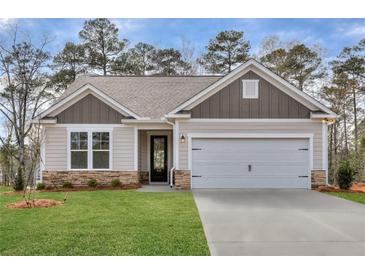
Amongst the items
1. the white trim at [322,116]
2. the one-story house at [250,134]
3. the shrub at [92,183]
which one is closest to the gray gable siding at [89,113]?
the one-story house at [250,134]

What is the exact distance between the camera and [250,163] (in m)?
12.7

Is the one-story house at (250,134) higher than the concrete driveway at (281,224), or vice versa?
the one-story house at (250,134)

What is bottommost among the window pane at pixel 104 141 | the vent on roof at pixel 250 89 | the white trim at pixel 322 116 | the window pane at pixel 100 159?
the window pane at pixel 100 159

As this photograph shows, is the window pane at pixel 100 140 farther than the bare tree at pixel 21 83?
No

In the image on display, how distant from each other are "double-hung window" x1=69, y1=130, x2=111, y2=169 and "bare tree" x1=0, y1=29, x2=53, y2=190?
17.3ft

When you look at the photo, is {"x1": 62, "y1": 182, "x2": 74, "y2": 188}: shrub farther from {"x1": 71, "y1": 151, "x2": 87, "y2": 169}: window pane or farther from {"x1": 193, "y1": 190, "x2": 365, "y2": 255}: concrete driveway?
{"x1": 193, "y1": 190, "x2": 365, "y2": 255}: concrete driveway

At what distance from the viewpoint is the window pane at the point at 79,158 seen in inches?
526

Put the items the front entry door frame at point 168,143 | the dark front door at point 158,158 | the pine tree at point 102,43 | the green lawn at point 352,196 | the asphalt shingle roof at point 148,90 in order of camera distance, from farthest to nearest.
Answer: the pine tree at point 102,43
the dark front door at point 158,158
the front entry door frame at point 168,143
the asphalt shingle roof at point 148,90
the green lawn at point 352,196

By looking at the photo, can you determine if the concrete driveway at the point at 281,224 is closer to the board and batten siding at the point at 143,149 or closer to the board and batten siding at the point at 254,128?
the board and batten siding at the point at 254,128

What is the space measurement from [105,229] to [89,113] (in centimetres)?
787

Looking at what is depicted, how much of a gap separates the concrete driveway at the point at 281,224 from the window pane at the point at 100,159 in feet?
14.8

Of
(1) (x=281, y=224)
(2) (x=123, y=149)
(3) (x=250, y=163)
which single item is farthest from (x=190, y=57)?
(1) (x=281, y=224)

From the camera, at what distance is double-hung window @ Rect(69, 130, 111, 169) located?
43.8 ft

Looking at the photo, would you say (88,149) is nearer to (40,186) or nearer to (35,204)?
(40,186)
